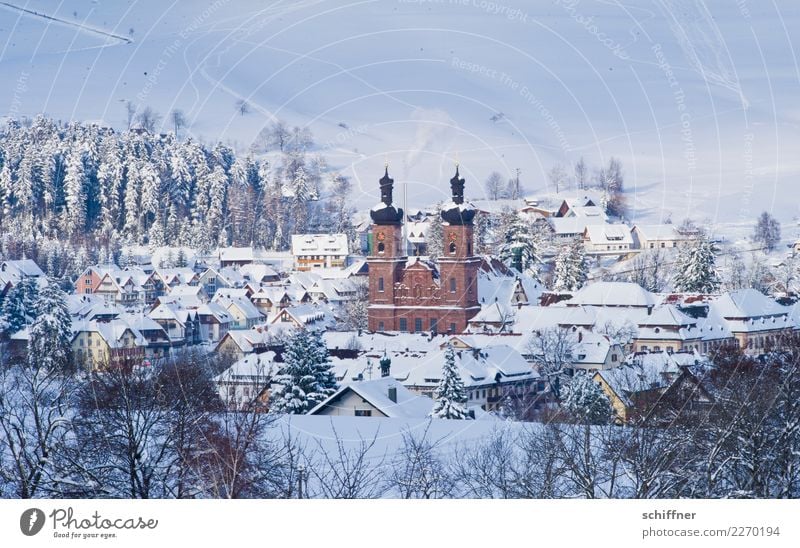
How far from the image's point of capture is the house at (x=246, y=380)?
40.4ft

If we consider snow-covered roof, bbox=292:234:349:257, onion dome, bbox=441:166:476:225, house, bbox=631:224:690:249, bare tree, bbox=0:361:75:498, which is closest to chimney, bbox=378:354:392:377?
snow-covered roof, bbox=292:234:349:257

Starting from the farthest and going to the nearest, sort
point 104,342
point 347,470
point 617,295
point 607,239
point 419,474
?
point 617,295 < point 104,342 < point 607,239 < point 419,474 < point 347,470

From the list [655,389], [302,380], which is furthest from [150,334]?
[655,389]

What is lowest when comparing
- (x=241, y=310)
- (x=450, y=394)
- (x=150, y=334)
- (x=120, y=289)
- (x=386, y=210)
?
(x=450, y=394)

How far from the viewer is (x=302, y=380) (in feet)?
43.4

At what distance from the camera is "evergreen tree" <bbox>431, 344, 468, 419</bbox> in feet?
39.8

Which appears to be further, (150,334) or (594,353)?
(150,334)

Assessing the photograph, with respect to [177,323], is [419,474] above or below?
below

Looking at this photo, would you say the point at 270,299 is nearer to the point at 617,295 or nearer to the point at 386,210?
the point at 617,295

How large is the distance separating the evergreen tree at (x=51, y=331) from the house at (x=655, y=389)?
475cm

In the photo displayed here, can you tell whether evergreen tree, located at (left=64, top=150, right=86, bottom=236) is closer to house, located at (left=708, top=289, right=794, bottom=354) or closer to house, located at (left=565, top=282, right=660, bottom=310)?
house, located at (left=708, top=289, right=794, bottom=354)

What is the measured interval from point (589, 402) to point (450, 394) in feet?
6.58

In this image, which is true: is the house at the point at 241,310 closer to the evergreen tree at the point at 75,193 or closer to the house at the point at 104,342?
the house at the point at 104,342
